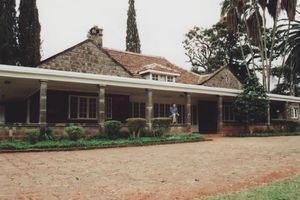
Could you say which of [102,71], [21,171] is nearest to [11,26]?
[102,71]

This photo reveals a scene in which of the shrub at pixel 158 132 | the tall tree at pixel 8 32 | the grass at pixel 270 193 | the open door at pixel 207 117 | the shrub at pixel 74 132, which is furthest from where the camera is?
the tall tree at pixel 8 32

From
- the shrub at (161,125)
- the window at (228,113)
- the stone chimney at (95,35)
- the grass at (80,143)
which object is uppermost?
the stone chimney at (95,35)

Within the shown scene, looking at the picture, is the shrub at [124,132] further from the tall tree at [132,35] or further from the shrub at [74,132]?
the tall tree at [132,35]

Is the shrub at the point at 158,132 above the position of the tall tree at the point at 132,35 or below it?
below

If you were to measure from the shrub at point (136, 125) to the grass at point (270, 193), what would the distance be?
1005cm

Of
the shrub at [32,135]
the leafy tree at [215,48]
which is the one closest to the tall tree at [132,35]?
the leafy tree at [215,48]

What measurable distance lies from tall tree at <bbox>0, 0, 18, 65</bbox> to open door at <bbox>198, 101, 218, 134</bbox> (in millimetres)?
15882

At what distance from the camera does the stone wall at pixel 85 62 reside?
58.9 ft

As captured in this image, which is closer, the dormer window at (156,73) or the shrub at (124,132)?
the shrub at (124,132)

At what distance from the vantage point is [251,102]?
21609 mm

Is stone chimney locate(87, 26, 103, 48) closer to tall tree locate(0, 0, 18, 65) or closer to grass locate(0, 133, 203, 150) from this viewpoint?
tall tree locate(0, 0, 18, 65)

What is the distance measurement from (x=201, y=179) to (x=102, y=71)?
541 inches

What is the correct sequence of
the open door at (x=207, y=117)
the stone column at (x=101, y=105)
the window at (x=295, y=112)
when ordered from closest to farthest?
the stone column at (x=101, y=105)
the open door at (x=207, y=117)
the window at (x=295, y=112)

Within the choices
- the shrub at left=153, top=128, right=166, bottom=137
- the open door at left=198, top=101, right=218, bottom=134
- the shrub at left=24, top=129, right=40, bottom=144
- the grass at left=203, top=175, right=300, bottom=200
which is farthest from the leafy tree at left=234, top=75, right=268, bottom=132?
the grass at left=203, top=175, right=300, bottom=200
